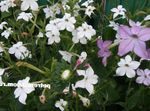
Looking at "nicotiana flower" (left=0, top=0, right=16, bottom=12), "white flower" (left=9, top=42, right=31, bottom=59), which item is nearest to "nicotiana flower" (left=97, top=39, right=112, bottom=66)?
"white flower" (left=9, top=42, right=31, bottom=59)

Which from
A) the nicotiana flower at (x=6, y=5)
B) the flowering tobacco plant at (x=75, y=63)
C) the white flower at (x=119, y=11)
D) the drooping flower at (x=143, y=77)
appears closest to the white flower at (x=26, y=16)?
the flowering tobacco plant at (x=75, y=63)

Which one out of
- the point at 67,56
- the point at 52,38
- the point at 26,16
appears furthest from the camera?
the point at 26,16

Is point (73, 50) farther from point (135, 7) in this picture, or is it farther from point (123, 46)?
point (135, 7)

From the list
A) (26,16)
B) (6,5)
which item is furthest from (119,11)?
(6,5)

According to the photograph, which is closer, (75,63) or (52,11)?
(75,63)

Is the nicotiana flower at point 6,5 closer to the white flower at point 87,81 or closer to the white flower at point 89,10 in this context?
the white flower at point 89,10

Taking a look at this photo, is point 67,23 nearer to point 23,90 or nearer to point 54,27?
point 54,27

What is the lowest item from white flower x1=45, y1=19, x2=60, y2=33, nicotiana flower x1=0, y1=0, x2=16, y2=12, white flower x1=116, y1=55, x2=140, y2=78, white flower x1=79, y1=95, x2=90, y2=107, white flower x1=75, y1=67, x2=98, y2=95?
white flower x1=79, y1=95, x2=90, y2=107

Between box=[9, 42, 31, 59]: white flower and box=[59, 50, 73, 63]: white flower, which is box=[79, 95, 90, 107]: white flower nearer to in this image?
box=[59, 50, 73, 63]: white flower
